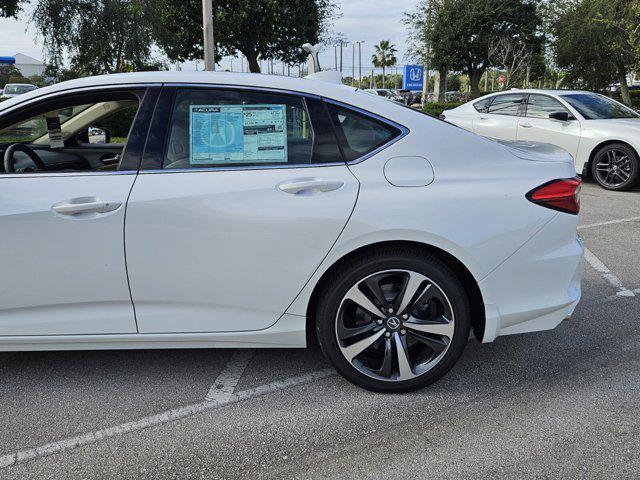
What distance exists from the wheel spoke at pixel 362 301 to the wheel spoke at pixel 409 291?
0.10 meters

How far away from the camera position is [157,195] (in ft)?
8.78

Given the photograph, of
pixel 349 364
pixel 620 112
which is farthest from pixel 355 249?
pixel 620 112

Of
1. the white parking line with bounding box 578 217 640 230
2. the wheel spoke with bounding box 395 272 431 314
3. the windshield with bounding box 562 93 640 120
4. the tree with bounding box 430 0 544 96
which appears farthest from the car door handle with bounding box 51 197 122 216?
the tree with bounding box 430 0 544 96

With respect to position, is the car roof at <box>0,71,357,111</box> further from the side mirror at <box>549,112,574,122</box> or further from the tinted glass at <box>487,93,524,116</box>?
the tinted glass at <box>487,93,524,116</box>

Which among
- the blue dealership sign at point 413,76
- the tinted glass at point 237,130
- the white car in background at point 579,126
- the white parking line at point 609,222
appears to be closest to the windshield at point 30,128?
the tinted glass at point 237,130

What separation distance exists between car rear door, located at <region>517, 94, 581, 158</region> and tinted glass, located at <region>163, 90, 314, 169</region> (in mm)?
7322

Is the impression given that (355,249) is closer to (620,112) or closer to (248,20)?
(620,112)

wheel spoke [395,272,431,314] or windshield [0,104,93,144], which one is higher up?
windshield [0,104,93,144]

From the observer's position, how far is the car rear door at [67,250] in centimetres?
267

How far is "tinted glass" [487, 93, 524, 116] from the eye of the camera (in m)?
9.74

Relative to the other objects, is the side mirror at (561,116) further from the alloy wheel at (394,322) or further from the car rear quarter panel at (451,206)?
the alloy wheel at (394,322)

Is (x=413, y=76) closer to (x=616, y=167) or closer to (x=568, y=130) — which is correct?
(x=568, y=130)

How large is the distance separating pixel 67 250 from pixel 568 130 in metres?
8.28

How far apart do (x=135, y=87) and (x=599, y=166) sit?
7.98 m
